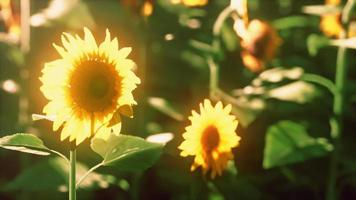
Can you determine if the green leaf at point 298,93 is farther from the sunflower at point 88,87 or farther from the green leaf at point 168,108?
the sunflower at point 88,87

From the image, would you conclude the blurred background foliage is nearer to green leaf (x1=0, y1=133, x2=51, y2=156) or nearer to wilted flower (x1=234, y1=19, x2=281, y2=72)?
wilted flower (x1=234, y1=19, x2=281, y2=72)

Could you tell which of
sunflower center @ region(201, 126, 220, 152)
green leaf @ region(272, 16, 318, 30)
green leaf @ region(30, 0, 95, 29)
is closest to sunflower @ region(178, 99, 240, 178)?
sunflower center @ region(201, 126, 220, 152)

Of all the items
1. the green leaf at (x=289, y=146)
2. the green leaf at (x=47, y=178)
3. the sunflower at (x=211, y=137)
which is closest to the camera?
the sunflower at (x=211, y=137)

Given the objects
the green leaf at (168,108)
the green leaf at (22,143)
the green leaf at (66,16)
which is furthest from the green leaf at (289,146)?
the green leaf at (22,143)

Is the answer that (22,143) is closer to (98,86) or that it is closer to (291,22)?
(98,86)

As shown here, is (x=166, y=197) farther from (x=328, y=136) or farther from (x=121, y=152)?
(x=121, y=152)

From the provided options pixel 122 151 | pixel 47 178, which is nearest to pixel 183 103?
pixel 47 178

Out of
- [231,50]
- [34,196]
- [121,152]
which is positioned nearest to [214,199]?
[34,196]
